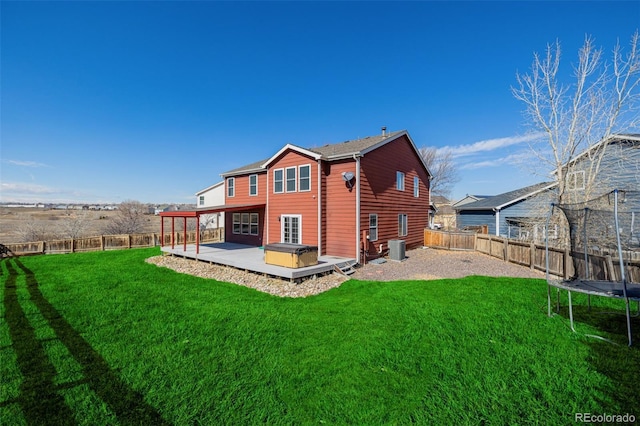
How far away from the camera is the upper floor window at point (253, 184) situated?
17031mm

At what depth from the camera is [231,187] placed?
19.1 metres

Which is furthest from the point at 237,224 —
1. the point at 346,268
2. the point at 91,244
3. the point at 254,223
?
the point at 346,268

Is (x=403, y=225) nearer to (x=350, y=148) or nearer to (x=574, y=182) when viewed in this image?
(x=350, y=148)

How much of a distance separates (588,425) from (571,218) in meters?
4.95

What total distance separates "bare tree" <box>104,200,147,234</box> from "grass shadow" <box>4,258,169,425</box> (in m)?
23.0

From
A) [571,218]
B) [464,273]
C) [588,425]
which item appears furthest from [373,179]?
[588,425]

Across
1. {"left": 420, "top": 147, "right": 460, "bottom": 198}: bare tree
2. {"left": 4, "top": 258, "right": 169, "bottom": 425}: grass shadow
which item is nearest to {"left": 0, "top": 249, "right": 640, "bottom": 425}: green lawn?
{"left": 4, "top": 258, "right": 169, "bottom": 425}: grass shadow

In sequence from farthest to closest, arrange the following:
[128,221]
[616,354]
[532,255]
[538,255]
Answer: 1. [128,221]
2. [532,255]
3. [538,255]
4. [616,354]

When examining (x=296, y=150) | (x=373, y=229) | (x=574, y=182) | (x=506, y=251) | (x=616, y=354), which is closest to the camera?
(x=616, y=354)

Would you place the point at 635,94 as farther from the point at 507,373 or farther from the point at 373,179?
the point at 507,373

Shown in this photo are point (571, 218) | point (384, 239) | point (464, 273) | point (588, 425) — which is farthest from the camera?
point (384, 239)

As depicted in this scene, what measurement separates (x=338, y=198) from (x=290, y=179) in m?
3.15

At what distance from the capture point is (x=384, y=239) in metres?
14.4

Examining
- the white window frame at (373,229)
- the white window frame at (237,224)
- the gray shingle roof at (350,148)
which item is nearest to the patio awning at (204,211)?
the gray shingle roof at (350,148)
